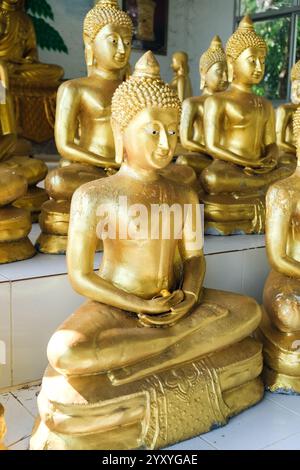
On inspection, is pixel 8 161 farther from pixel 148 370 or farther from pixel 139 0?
pixel 139 0

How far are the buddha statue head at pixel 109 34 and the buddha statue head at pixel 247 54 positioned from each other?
0.70 metres

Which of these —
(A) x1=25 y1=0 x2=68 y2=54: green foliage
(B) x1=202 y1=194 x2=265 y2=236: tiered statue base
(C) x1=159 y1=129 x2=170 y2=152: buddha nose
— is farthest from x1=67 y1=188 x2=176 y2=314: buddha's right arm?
(A) x1=25 y1=0 x2=68 y2=54: green foliage

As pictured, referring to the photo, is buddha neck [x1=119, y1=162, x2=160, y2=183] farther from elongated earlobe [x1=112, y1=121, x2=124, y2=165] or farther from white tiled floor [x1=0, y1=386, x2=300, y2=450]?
white tiled floor [x1=0, y1=386, x2=300, y2=450]

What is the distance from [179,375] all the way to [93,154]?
1340 millimetres

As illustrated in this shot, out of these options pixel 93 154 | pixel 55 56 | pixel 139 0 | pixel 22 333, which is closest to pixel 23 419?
pixel 22 333

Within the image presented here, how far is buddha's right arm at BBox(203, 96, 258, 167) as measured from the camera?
10.9 feet

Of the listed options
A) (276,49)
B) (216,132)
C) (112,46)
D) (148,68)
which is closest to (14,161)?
(112,46)

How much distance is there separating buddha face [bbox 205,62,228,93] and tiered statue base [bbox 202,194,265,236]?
1273 mm

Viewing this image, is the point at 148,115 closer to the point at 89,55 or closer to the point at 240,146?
the point at 89,55

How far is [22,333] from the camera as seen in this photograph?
2258mm

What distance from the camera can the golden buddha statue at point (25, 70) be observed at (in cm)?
596

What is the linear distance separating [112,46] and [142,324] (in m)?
1.49

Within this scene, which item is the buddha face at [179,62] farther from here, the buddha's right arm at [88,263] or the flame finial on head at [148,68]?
the buddha's right arm at [88,263]

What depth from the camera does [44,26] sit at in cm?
765
